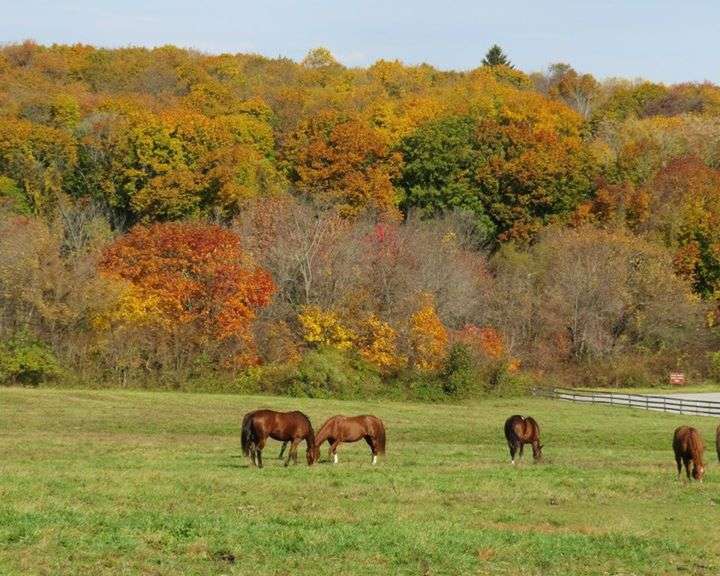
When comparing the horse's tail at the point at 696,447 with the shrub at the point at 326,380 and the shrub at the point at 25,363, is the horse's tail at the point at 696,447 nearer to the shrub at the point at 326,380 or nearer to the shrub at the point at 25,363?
the shrub at the point at 326,380

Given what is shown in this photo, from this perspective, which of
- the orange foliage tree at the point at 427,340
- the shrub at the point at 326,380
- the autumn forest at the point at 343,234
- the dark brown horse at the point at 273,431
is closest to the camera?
the dark brown horse at the point at 273,431

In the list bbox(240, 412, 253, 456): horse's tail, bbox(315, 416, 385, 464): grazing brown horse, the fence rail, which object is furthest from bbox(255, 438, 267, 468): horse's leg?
the fence rail

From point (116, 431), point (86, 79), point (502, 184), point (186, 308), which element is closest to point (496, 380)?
point (186, 308)

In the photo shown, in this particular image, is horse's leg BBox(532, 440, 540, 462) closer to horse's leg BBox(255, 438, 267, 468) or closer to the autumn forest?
horse's leg BBox(255, 438, 267, 468)

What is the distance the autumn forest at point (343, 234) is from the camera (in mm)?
71625

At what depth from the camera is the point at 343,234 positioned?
285 ft

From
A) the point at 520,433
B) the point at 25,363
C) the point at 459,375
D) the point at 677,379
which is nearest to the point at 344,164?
the point at 677,379

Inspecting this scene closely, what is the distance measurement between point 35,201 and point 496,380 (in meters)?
49.4

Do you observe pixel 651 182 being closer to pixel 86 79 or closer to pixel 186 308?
pixel 186 308

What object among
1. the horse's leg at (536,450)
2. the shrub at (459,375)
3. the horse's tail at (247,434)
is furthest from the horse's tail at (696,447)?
the shrub at (459,375)

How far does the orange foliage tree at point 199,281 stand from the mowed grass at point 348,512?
114 feet

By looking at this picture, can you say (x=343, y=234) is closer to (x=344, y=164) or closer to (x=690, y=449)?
(x=344, y=164)

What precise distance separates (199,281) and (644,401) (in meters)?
27.6

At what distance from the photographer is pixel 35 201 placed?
105 meters
